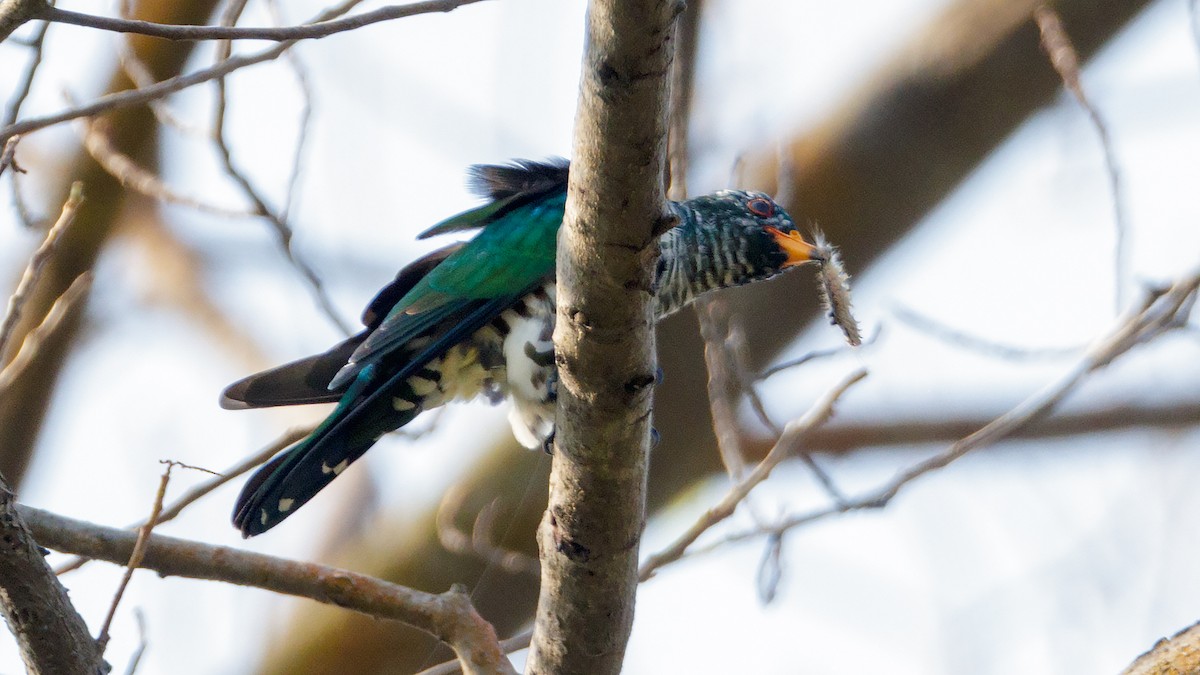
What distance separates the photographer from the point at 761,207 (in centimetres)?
412

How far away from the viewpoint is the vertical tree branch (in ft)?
6.10

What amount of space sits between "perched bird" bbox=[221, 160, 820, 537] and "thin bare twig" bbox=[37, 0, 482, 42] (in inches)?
66.6

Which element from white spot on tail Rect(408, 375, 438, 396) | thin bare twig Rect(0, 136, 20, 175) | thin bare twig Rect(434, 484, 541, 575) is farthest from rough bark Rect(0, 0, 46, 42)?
thin bare twig Rect(434, 484, 541, 575)

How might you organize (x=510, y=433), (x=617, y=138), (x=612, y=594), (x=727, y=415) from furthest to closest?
(x=510, y=433)
(x=727, y=415)
(x=612, y=594)
(x=617, y=138)

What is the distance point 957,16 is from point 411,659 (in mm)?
3812

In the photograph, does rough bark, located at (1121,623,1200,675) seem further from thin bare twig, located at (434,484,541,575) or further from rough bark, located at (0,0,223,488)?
rough bark, located at (0,0,223,488)

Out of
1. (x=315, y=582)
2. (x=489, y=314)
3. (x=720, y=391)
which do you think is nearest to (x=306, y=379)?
(x=489, y=314)

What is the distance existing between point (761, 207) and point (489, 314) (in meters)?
1.06

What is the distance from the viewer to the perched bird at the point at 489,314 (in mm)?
3747

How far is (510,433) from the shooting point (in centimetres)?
570

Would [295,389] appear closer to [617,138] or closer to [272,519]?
[272,519]

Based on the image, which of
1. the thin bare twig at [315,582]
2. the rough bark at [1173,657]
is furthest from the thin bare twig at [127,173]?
the rough bark at [1173,657]

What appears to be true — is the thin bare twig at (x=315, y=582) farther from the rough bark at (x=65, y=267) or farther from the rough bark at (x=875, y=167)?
the rough bark at (x=65, y=267)

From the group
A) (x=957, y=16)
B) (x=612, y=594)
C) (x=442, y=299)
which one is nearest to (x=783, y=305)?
(x=957, y=16)
